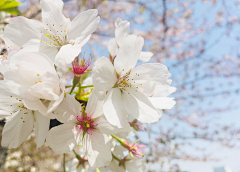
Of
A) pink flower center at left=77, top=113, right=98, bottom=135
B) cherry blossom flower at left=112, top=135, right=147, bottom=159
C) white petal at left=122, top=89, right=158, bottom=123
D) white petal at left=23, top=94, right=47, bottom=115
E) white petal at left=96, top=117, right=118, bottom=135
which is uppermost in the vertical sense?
white petal at left=23, top=94, right=47, bottom=115

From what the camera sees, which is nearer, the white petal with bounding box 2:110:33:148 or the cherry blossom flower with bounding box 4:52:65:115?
the cherry blossom flower with bounding box 4:52:65:115

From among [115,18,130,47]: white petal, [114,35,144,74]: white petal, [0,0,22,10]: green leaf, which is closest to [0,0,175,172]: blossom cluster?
[114,35,144,74]: white petal

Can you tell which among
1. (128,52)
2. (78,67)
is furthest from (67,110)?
(128,52)

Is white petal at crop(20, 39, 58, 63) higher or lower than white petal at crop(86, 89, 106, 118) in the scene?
higher

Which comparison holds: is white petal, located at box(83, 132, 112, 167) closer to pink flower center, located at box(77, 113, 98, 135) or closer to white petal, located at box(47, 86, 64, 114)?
pink flower center, located at box(77, 113, 98, 135)

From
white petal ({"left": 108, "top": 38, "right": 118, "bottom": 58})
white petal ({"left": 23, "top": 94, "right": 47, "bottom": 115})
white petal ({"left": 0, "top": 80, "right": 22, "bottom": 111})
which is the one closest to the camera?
white petal ({"left": 23, "top": 94, "right": 47, "bottom": 115})

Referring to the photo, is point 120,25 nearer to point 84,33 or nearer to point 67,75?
point 84,33
